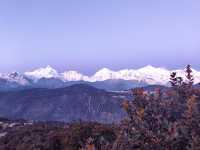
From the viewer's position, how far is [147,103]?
29.3 feet

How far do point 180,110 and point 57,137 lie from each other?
1805 centimetres

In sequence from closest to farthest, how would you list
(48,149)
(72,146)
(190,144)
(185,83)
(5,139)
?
1. (190,144)
2. (185,83)
3. (72,146)
4. (48,149)
5. (5,139)

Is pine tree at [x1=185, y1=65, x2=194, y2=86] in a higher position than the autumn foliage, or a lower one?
higher

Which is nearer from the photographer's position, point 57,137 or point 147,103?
point 147,103

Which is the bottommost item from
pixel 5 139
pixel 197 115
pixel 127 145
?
pixel 5 139

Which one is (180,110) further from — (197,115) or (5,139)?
(5,139)

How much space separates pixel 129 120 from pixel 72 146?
15617mm

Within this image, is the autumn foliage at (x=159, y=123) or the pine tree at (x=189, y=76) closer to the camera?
the autumn foliage at (x=159, y=123)

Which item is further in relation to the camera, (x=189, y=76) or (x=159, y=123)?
(x=189, y=76)

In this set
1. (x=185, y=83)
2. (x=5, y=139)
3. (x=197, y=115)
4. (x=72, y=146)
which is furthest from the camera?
(x=5, y=139)

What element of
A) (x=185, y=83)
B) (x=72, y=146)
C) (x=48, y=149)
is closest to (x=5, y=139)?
(x=48, y=149)

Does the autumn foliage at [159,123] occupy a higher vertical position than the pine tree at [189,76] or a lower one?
lower

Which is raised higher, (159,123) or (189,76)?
(189,76)

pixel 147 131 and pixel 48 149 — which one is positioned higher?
pixel 147 131
